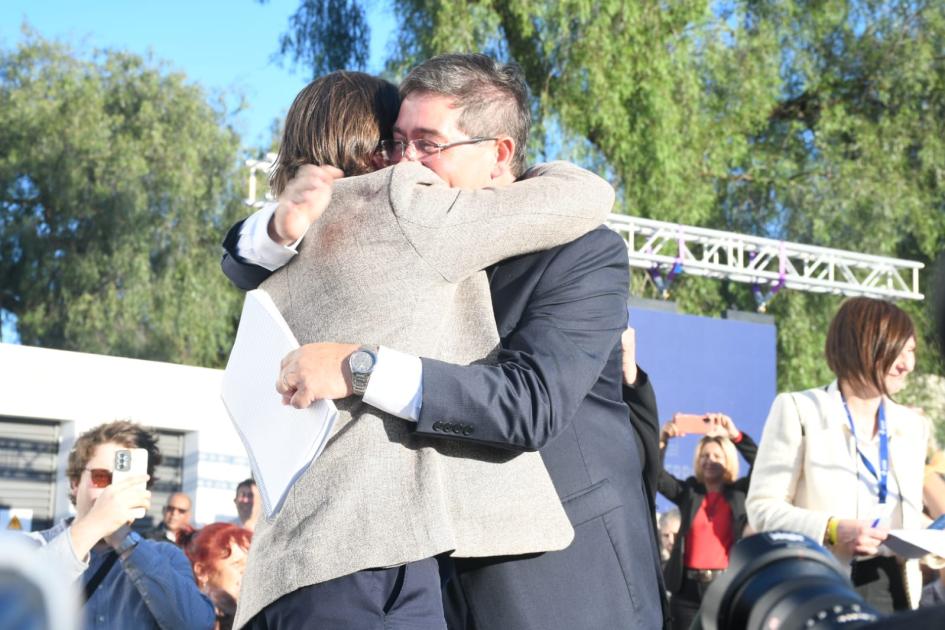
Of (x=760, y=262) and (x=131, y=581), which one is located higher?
(x=760, y=262)

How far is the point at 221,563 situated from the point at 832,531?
9.97 feet

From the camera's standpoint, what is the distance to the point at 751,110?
17.6 m

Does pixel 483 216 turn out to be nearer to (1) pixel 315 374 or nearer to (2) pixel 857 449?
(1) pixel 315 374

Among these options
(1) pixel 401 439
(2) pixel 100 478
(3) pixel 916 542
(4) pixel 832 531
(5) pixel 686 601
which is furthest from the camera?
(5) pixel 686 601

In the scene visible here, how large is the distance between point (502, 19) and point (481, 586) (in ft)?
47.9

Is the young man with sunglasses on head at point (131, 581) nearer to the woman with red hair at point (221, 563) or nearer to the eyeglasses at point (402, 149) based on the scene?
the woman with red hair at point (221, 563)

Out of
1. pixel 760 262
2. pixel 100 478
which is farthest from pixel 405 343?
pixel 760 262

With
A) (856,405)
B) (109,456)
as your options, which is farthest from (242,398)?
(109,456)

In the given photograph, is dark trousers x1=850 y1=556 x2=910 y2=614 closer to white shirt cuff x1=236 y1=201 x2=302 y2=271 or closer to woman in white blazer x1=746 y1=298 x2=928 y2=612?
woman in white blazer x1=746 y1=298 x2=928 y2=612

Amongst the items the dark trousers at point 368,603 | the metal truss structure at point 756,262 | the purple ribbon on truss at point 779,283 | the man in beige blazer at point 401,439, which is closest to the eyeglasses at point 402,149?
the man in beige blazer at point 401,439

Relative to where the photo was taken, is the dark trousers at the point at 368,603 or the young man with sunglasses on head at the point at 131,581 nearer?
the dark trousers at the point at 368,603

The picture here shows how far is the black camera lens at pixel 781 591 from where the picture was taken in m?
1.19

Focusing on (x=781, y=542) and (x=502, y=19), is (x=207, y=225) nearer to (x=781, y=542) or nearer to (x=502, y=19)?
(x=502, y=19)

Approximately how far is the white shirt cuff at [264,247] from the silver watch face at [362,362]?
277 mm
